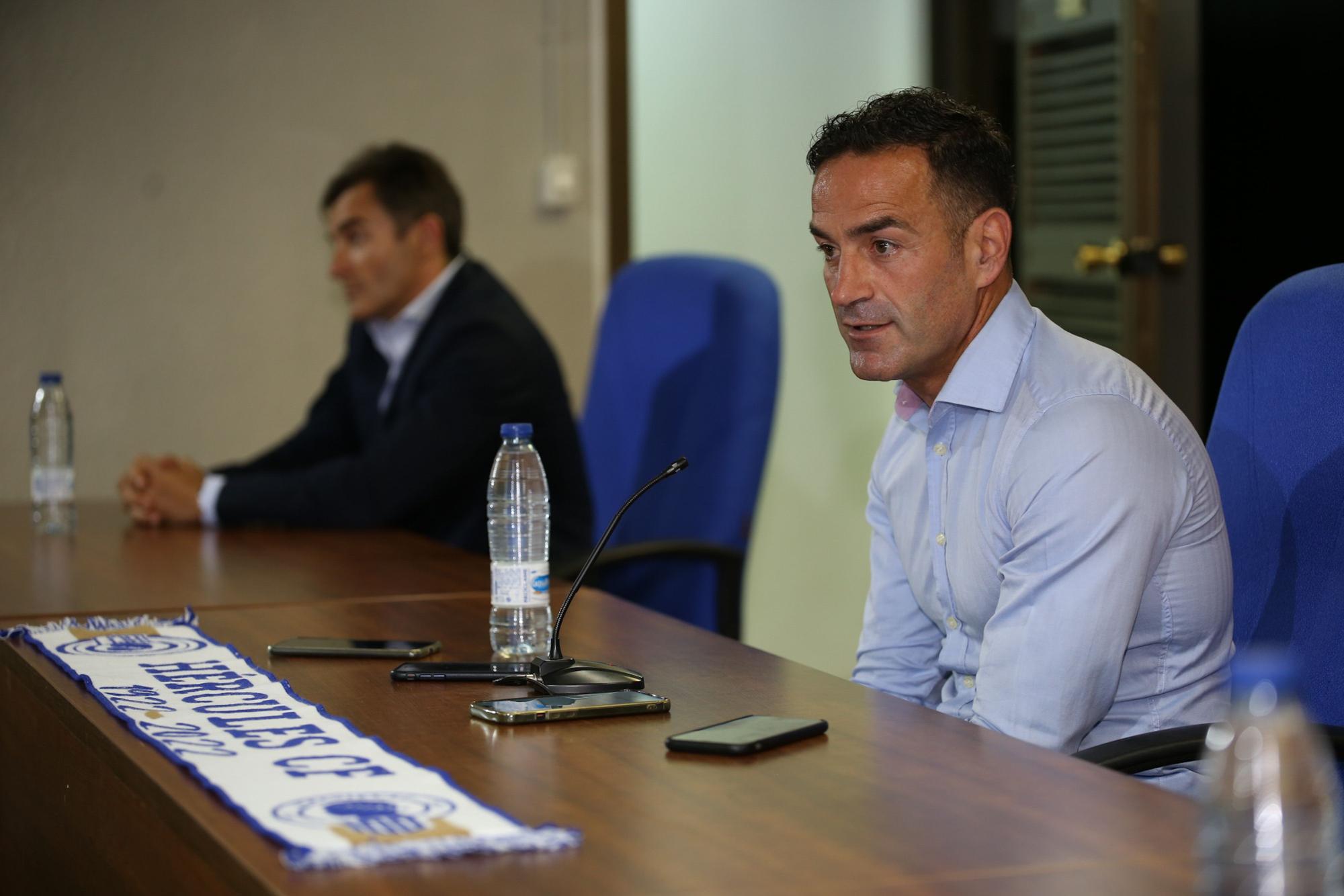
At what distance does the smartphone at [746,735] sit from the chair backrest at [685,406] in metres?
1.38

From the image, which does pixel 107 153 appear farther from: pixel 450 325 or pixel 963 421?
pixel 963 421

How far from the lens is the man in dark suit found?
2859 millimetres

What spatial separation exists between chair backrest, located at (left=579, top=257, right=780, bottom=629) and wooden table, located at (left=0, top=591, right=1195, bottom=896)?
96 cm

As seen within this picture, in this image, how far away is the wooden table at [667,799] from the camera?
1.00 m

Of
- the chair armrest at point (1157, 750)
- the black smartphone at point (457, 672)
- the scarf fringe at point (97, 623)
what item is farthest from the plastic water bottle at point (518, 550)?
the chair armrest at point (1157, 750)

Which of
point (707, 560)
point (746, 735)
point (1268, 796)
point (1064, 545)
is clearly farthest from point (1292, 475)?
point (707, 560)

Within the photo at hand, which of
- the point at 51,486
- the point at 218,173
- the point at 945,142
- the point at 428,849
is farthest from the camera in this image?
the point at 218,173

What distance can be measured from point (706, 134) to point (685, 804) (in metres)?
3.27

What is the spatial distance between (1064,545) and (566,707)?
0.52 metres

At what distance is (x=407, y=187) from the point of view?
3.25 metres

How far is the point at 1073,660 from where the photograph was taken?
155 cm

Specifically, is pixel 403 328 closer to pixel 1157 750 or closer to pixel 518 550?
pixel 518 550

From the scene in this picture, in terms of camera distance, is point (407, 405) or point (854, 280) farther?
point (407, 405)

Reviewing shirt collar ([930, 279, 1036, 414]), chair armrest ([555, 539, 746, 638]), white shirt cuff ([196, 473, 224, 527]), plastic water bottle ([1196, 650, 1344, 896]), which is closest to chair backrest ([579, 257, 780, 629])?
chair armrest ([555, 539, 746, 638])
